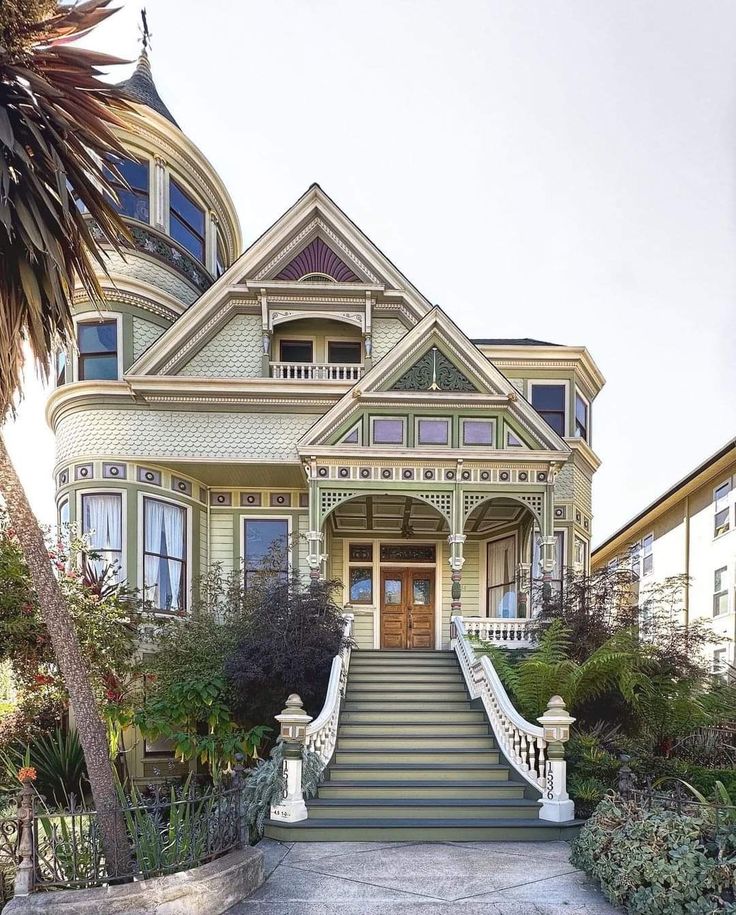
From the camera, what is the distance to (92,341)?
15750 millimetres

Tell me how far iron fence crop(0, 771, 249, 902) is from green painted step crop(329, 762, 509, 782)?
3.35 meters

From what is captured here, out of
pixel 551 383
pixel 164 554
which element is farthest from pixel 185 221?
pixel 551 383

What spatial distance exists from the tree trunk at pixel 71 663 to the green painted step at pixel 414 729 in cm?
496

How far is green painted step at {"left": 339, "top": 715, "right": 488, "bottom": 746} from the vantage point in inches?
429

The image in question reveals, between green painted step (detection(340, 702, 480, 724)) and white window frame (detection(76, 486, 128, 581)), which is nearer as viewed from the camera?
green painted step (detection(340, 702, 480, 724))

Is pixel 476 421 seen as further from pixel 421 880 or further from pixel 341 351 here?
pixel 421 880

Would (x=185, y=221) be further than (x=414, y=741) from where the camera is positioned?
Yes

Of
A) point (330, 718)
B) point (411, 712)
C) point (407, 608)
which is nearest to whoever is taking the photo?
point (330, 718)

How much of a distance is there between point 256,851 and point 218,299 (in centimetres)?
1183

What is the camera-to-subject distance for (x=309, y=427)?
15.5m

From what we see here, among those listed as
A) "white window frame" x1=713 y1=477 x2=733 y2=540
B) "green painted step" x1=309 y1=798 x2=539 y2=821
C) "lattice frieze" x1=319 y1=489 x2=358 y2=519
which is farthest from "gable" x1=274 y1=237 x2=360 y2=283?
"white window frame" x1=713 y1=477 x2=733 y2=540

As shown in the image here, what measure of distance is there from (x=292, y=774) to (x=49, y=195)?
7.27 metres

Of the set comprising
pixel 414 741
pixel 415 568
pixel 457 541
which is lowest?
pixel 414 741

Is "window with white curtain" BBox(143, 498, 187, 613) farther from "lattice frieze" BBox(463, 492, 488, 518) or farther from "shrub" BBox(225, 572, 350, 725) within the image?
"lattice frieze" BBox(463, 492, 488, 518)
